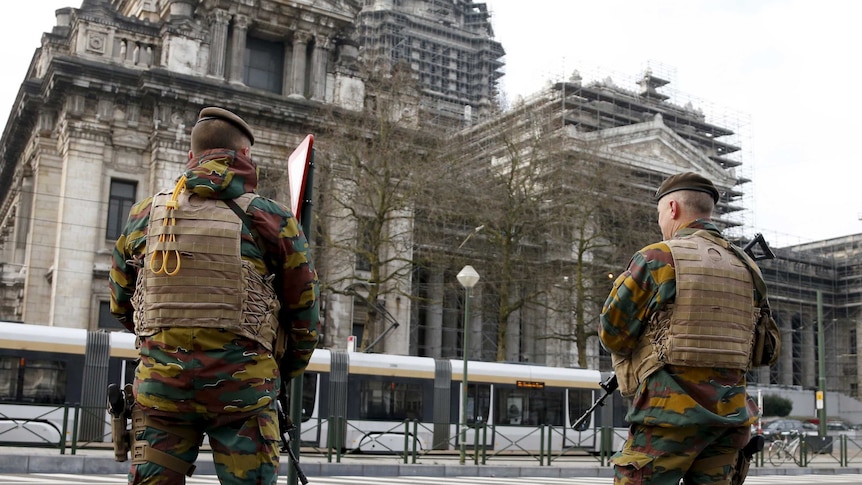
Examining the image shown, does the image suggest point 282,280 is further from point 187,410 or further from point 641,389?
point 641,389

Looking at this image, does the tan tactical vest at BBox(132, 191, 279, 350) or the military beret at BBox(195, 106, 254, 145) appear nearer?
the tan tactical vest at BBox(132, 191, 279, 350)

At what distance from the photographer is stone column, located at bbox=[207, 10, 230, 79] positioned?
3747 cm

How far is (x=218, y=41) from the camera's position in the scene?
Answer: 37656 millimetres

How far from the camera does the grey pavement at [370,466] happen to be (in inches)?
616

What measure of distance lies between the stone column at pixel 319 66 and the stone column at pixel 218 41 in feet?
12.2

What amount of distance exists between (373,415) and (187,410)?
67.7ft

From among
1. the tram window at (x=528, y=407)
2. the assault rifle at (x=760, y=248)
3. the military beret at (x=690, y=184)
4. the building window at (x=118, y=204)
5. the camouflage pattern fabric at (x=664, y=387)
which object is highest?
the building window at (x=118, y=204)

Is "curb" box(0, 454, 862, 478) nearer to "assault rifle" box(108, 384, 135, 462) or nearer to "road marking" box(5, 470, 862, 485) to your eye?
"road marking" box(5, 470, 862, 485)

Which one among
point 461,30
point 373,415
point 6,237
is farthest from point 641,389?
point 461,30

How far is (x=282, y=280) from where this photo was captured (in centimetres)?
429

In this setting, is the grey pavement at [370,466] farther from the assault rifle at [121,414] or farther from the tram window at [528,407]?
the assault rifle at [121,414]

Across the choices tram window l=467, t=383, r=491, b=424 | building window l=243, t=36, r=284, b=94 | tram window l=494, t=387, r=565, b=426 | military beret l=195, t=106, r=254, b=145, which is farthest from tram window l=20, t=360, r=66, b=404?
building window l=243, t=36, r=284, b=94

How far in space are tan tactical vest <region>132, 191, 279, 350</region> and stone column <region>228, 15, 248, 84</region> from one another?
34.5m

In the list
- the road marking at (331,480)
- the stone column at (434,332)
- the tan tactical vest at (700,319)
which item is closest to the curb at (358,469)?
the road marking at (331,480)
